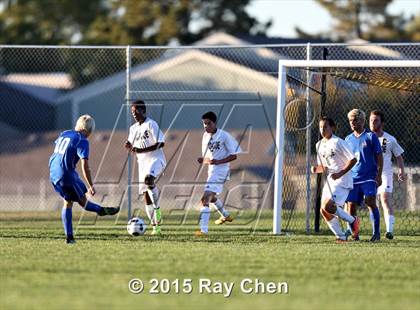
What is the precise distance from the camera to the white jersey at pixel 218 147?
16.7 metres

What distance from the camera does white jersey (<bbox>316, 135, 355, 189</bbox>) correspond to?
574 inches

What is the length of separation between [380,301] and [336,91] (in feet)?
31.0

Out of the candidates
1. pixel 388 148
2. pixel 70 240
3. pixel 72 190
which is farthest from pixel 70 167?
pixel 388 148

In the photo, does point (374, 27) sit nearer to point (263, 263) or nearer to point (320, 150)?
point (320, 150)

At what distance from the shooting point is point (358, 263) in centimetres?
1138

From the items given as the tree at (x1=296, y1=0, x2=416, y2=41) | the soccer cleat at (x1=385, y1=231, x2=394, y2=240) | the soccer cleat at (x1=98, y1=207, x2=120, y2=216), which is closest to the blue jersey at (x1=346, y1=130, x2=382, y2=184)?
the soccer cleat at (x1=385, y1=231, x2=394, y2=240)

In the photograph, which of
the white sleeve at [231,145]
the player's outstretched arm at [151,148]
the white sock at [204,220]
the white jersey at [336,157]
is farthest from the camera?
the white sleeve at [231,145]

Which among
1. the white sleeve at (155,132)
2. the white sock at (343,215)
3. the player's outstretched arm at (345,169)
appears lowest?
the white sock at (343,215)

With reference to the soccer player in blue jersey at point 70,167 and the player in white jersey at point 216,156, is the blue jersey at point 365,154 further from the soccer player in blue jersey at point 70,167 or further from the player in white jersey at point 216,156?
the soccer player in blue jersey at point 70,167

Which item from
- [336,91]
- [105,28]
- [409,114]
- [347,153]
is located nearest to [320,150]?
[347,153]

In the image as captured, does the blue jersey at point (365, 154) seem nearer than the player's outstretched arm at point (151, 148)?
Yes

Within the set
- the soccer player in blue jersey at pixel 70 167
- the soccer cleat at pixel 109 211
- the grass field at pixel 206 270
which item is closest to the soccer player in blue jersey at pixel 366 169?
the grass field at pixel 206 270

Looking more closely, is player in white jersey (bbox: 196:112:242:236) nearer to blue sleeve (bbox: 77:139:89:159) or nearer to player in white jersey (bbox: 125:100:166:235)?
player in white jersey (bbox: 125:100:166:235)

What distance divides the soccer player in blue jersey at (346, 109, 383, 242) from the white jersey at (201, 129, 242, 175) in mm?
2056
